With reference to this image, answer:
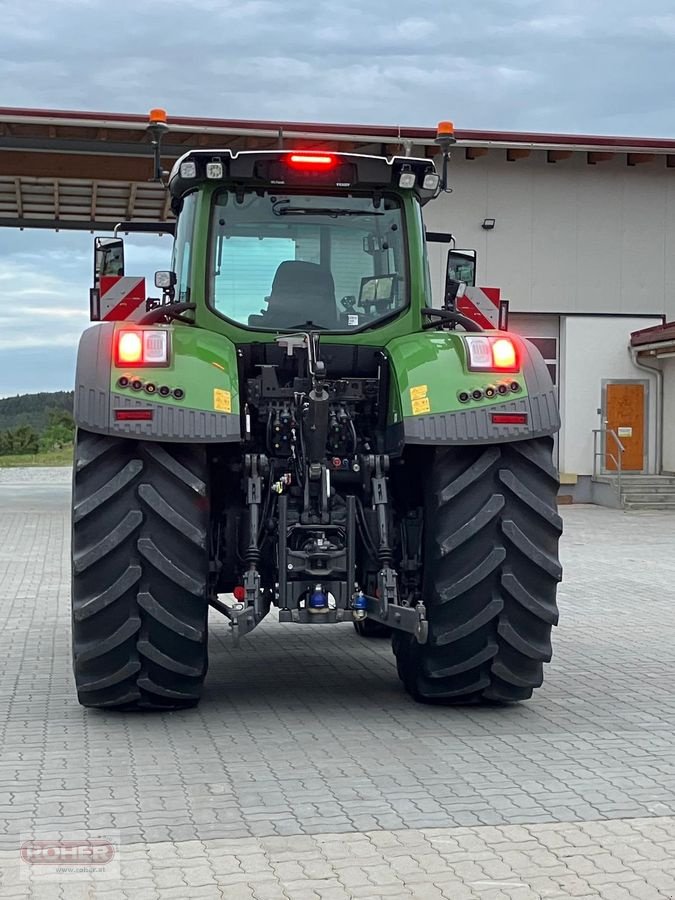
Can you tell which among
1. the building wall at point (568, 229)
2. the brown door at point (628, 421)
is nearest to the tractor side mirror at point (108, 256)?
the building wall at point (568, 229)

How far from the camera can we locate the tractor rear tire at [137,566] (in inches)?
245

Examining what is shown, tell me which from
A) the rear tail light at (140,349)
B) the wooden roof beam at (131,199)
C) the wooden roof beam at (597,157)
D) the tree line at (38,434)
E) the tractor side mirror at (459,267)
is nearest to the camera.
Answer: the rear tail light at (140,349)

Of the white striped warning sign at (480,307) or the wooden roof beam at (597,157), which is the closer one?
the white striped warning sign at (480,307)

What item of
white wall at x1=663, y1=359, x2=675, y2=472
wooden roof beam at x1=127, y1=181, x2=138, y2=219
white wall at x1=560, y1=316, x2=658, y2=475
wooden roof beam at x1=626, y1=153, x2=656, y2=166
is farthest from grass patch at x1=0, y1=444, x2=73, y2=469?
wooden roof beam at x1=626, y1=153, x2=656, y2=166

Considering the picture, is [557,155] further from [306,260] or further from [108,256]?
Result: [306,260]

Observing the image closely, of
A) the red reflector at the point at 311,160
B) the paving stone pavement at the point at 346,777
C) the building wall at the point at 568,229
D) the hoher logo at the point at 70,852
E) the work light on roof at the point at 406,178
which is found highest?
the building wall at the point at 568,229

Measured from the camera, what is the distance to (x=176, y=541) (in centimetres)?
627

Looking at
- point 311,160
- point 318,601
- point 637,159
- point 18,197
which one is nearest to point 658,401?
point 637,159

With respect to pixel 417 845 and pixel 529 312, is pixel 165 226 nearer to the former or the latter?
pixel 417 845

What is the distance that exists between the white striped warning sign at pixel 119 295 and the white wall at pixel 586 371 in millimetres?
19208

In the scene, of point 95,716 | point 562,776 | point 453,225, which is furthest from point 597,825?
point 453,225

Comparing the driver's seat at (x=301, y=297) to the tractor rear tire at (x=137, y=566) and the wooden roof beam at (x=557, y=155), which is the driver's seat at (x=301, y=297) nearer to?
the tractor rear tire at (x=137, y=566)

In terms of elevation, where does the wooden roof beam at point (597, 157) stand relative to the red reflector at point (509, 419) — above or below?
above

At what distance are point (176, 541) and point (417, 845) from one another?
2198mm
